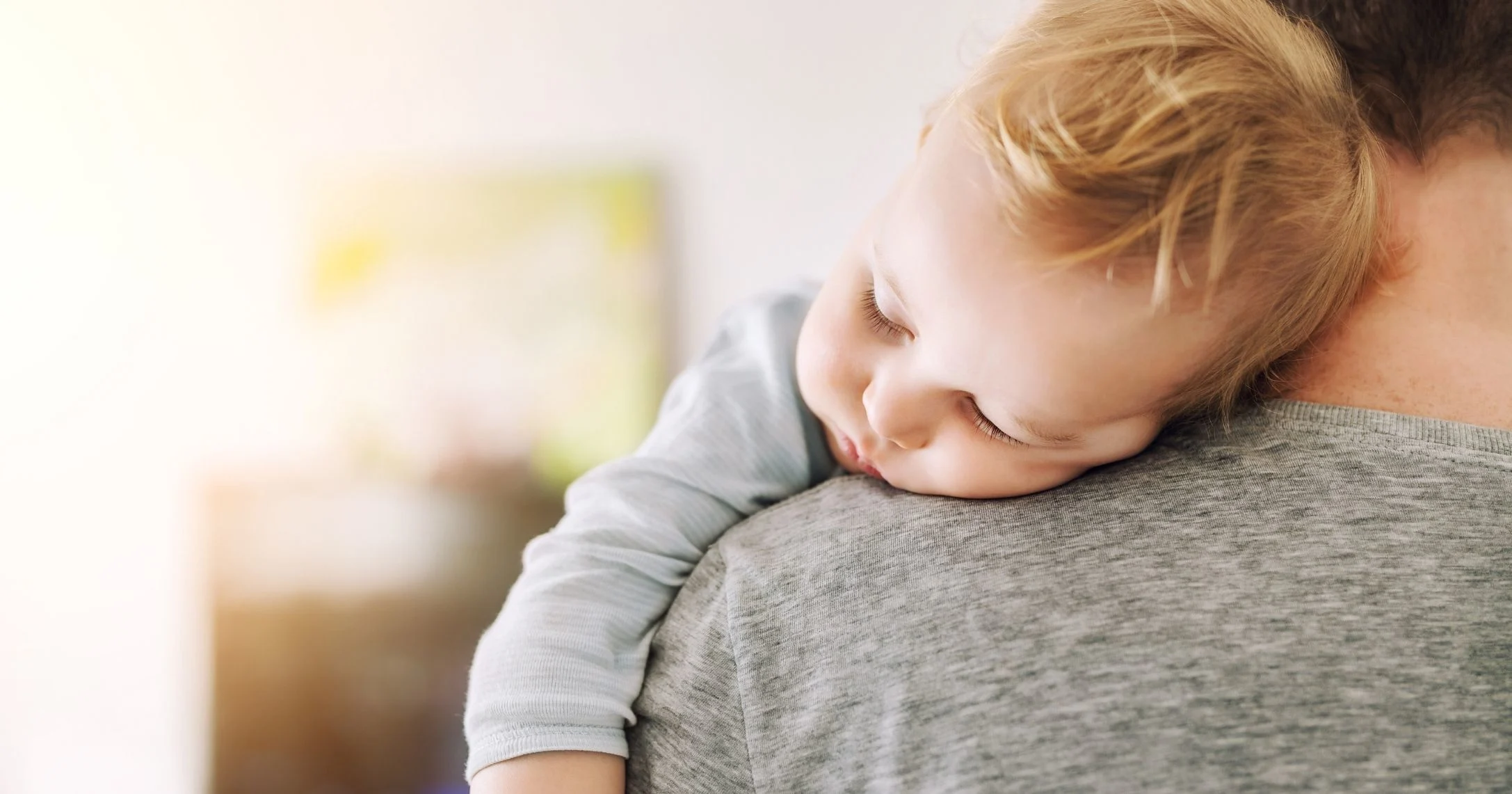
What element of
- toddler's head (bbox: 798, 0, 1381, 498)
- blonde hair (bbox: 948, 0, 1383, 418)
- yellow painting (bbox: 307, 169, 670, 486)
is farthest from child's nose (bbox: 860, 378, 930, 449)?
yellow painting (bbox: 307, 169, 670, 486)

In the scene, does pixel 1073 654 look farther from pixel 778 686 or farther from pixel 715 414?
pixel 715 414

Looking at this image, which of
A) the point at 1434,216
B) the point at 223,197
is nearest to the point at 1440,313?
the point at 1434,216

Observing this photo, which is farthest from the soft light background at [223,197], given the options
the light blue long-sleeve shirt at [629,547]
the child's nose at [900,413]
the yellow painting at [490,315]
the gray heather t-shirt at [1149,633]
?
the gray heather t-shirt at [1149,633]

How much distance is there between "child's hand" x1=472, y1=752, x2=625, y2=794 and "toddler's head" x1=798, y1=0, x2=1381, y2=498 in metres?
0.32

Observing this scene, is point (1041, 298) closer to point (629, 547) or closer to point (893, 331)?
point (893, 331)

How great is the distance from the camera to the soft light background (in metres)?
1.81

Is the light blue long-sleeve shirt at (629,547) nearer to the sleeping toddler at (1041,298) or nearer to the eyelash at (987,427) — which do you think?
the sleeping toddler at (1041,298)

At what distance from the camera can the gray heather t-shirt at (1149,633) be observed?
1.83 ft

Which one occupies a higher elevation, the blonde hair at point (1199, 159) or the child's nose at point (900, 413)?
the blonde hair at point (1199, 159)

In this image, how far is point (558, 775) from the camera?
767 millimetres

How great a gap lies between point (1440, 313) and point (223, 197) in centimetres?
188

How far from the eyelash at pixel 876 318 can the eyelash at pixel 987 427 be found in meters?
0.08

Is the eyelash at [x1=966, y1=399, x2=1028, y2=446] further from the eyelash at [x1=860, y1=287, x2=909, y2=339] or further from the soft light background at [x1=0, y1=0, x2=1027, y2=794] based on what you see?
the soft light background at [x1=0, y1=0, x2=1027, y2=794]

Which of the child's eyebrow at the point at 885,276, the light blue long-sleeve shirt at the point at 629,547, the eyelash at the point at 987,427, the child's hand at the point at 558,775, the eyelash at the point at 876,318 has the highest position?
the child's eyebrow at the point at 885,276
